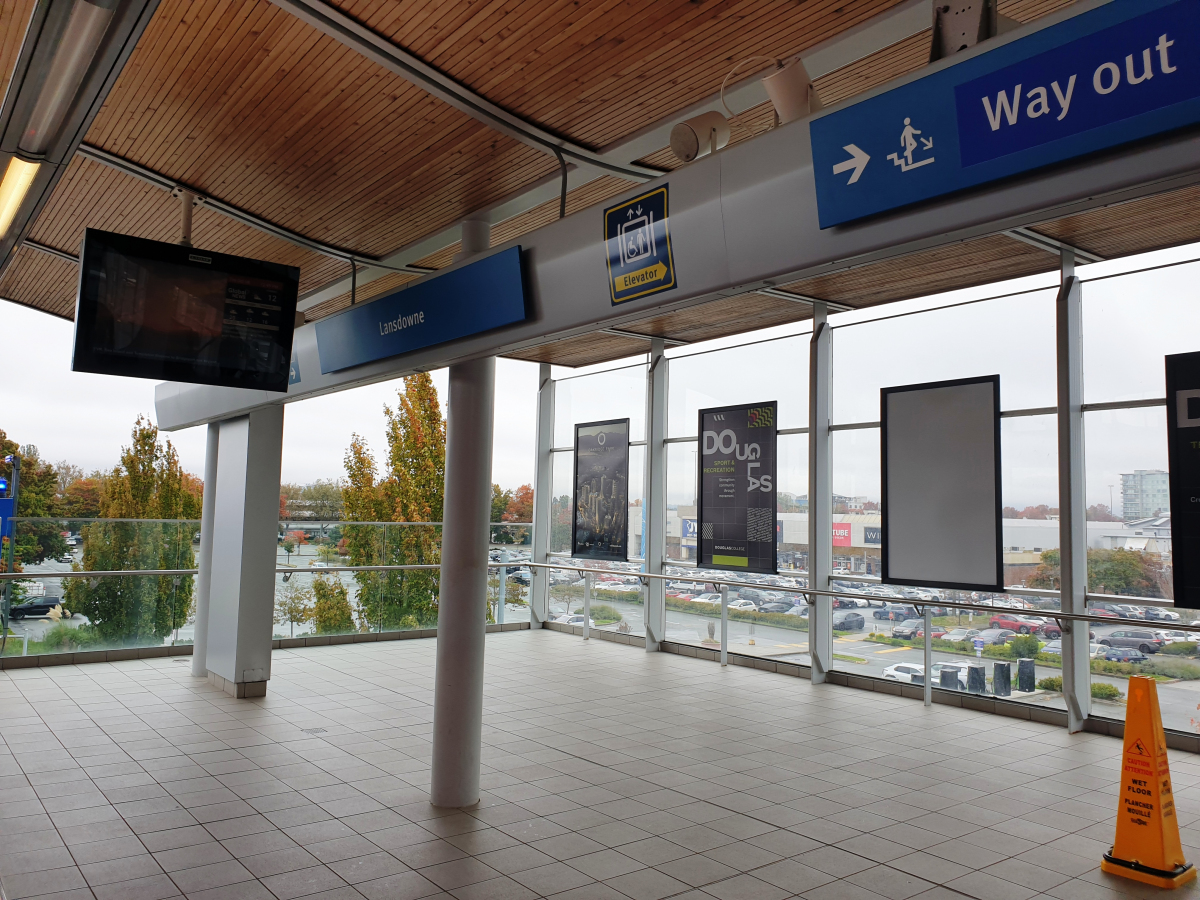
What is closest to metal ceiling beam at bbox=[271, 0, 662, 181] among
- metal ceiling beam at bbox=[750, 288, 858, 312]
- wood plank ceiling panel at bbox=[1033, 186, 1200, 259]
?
wood plank ceiling panel at bbox=[1033, 186, 1200, 259]

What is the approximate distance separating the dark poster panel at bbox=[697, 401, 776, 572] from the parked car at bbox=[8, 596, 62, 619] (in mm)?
7703

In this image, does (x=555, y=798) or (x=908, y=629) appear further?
(x=908, y=629)

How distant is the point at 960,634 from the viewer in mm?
8523

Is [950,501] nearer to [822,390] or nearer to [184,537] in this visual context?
[822,390]

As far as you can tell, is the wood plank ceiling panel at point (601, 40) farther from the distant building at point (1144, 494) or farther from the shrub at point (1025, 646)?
the shrub at point (1025, 646)

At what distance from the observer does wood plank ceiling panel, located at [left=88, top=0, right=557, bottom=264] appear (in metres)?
3.58

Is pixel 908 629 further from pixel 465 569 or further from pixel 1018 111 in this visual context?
pixel 1018 111

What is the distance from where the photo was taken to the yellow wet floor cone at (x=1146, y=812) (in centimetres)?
430

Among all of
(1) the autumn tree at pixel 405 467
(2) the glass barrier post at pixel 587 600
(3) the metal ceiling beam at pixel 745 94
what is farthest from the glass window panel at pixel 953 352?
(1) the autumn tree at pixel 405 467

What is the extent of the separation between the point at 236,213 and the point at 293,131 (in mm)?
1610

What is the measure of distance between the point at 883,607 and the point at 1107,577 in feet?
7.61

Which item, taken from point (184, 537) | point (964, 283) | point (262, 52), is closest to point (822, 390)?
point (964, 283)

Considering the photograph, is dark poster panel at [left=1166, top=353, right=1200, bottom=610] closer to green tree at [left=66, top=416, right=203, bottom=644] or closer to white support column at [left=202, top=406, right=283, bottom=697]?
white support column at [left=202, top=406, right=283, bottom=697]

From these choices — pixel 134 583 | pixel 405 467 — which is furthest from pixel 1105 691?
pixel 405 467
